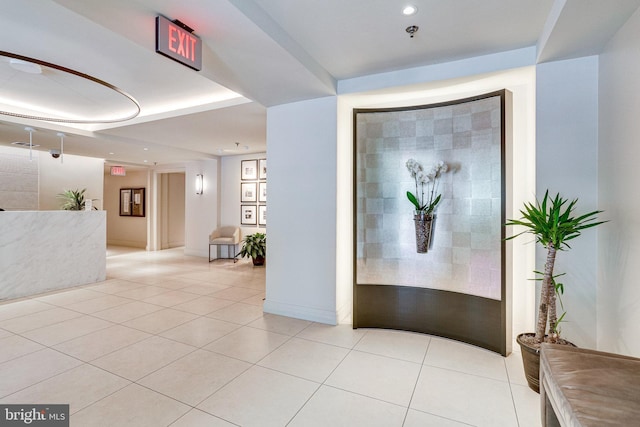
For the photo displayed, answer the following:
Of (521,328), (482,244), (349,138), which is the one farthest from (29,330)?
(521,328)

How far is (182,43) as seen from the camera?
2.18m

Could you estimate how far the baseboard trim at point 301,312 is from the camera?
3.66 meters

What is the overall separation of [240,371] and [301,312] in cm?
134

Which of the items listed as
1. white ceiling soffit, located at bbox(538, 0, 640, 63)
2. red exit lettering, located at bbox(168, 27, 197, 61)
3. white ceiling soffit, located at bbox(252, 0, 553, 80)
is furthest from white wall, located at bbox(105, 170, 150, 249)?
white ceiling soffit, located at bbox(538, 0, 640, 63)

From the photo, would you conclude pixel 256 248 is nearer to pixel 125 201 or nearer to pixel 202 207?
pixel 202 207

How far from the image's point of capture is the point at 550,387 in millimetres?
1533

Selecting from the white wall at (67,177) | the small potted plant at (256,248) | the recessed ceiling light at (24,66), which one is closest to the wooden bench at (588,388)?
the recessed ceiling light at (24,66)

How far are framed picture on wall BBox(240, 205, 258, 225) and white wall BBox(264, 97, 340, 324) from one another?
4044 mm

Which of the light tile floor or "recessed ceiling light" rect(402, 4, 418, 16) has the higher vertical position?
"recessed ceiling light" rect(402, 4, 418, 16)

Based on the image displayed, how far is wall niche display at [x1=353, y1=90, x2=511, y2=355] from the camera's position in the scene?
3.02m

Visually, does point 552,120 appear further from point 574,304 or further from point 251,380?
point 251,380

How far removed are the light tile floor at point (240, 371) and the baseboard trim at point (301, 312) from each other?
0.10 meters

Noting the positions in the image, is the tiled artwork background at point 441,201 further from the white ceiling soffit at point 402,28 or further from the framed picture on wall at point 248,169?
the framed picture on wall at point 248,169

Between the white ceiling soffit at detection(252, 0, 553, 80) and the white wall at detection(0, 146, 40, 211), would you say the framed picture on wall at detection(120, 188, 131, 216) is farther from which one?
the white ceiling soffit at detection(252, 0, 553, 80)
